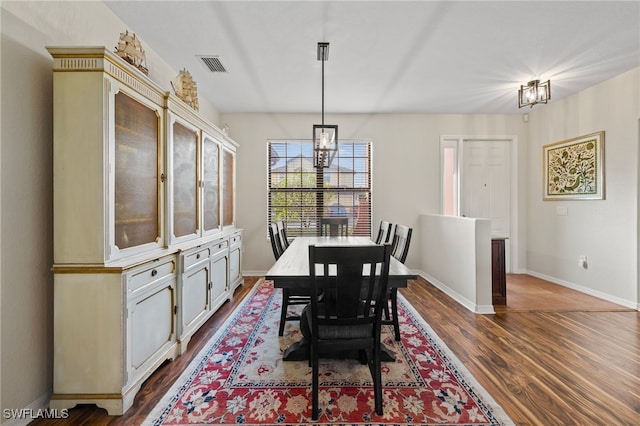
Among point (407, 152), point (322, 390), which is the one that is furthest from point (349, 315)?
point (407, 152)

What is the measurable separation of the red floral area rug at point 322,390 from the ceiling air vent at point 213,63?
273 centimetres

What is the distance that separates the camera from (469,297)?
10.9 feet

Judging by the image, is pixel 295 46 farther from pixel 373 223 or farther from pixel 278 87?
pixel 373 223

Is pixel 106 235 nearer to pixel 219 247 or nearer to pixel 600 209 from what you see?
pixel 219 247

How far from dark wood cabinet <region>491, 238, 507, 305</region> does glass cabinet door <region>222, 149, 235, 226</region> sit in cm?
326

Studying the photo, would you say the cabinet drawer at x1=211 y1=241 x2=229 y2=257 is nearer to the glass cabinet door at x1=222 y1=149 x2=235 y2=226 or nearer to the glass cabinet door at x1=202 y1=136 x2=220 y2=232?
the glass cabinet door at x1=202 y1=136 x2=220 y2=232

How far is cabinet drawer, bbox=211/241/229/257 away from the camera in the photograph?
309cm

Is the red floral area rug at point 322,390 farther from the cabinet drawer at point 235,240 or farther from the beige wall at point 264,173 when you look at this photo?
the cabinet drawer at point 235,240

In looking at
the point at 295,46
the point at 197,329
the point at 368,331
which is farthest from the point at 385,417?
the point at 295,46

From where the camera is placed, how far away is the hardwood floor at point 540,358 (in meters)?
1.66

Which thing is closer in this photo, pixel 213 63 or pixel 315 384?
pixel 315 384

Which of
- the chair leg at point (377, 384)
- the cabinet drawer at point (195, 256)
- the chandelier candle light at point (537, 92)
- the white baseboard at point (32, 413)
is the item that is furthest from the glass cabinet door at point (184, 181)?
Answer: the chandelier candle light at point (537, 92)

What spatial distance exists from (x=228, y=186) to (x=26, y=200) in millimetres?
2399

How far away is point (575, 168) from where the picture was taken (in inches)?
159
